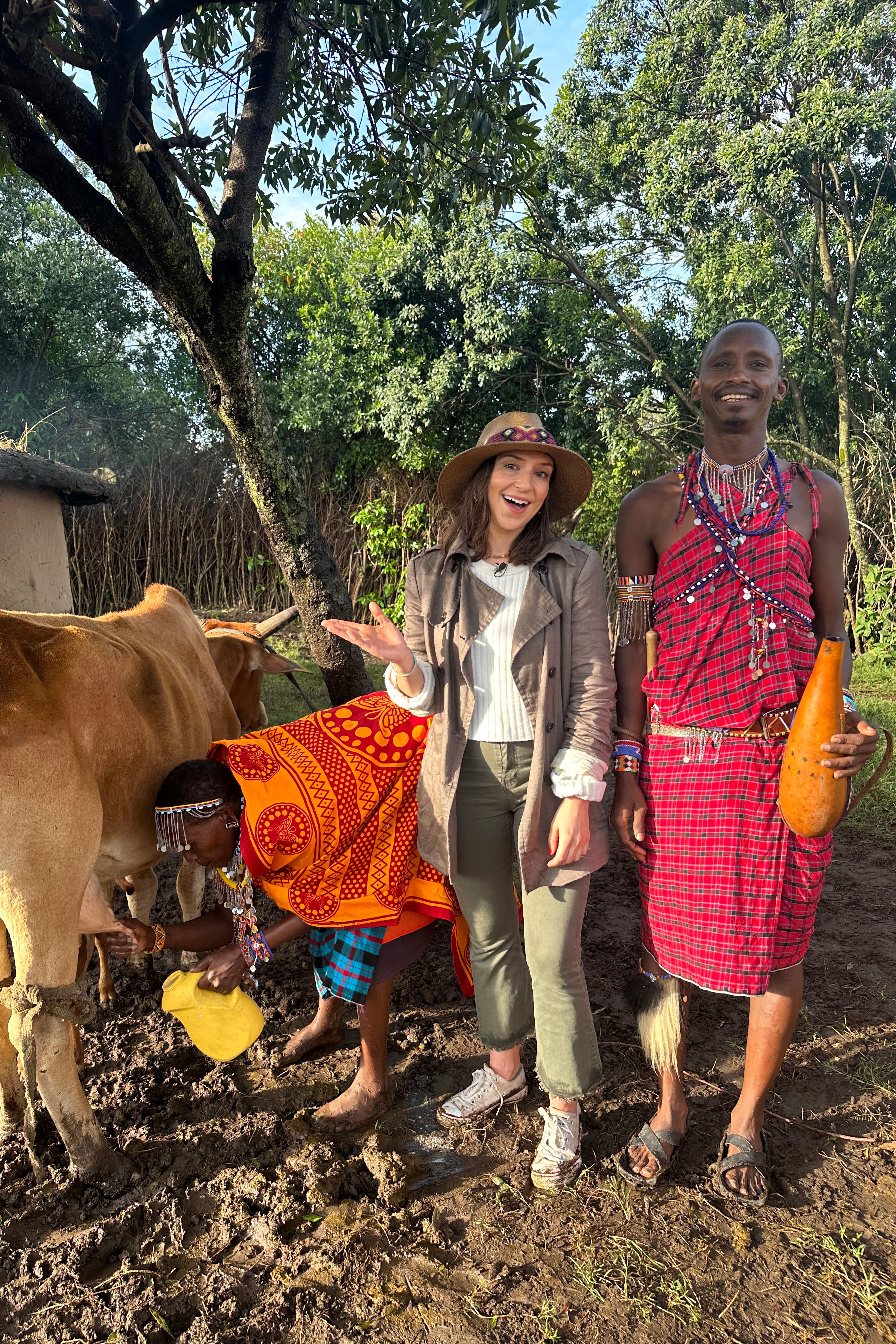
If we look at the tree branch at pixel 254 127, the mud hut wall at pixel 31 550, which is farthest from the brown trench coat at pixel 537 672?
the mud hut wall at pixel 31 550

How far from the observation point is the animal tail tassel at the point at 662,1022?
7.47ft

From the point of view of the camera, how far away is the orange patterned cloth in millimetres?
2346

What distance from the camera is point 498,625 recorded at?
2152 millimetres

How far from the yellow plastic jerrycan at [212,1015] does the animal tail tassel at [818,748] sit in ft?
5.11

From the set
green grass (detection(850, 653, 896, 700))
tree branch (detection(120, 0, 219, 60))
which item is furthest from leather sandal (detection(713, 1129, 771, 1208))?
green grass (detection(850, 653, 896, 700))

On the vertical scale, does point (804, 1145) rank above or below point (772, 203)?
below

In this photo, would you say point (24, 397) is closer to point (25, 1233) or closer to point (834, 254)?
point (834, 254)

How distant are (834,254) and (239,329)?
9.56 meters

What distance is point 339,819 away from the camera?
7.86 feet

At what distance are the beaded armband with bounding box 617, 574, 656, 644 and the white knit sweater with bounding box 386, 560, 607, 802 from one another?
30 centimetres

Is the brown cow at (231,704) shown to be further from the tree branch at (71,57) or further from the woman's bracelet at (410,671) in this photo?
the tree branch at (71,57)

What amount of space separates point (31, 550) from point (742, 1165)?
4392mm

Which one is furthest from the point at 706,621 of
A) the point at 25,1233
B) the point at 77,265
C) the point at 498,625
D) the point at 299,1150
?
the point at 77,265

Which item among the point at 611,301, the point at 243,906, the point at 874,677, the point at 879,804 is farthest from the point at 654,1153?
the point at 611,301
